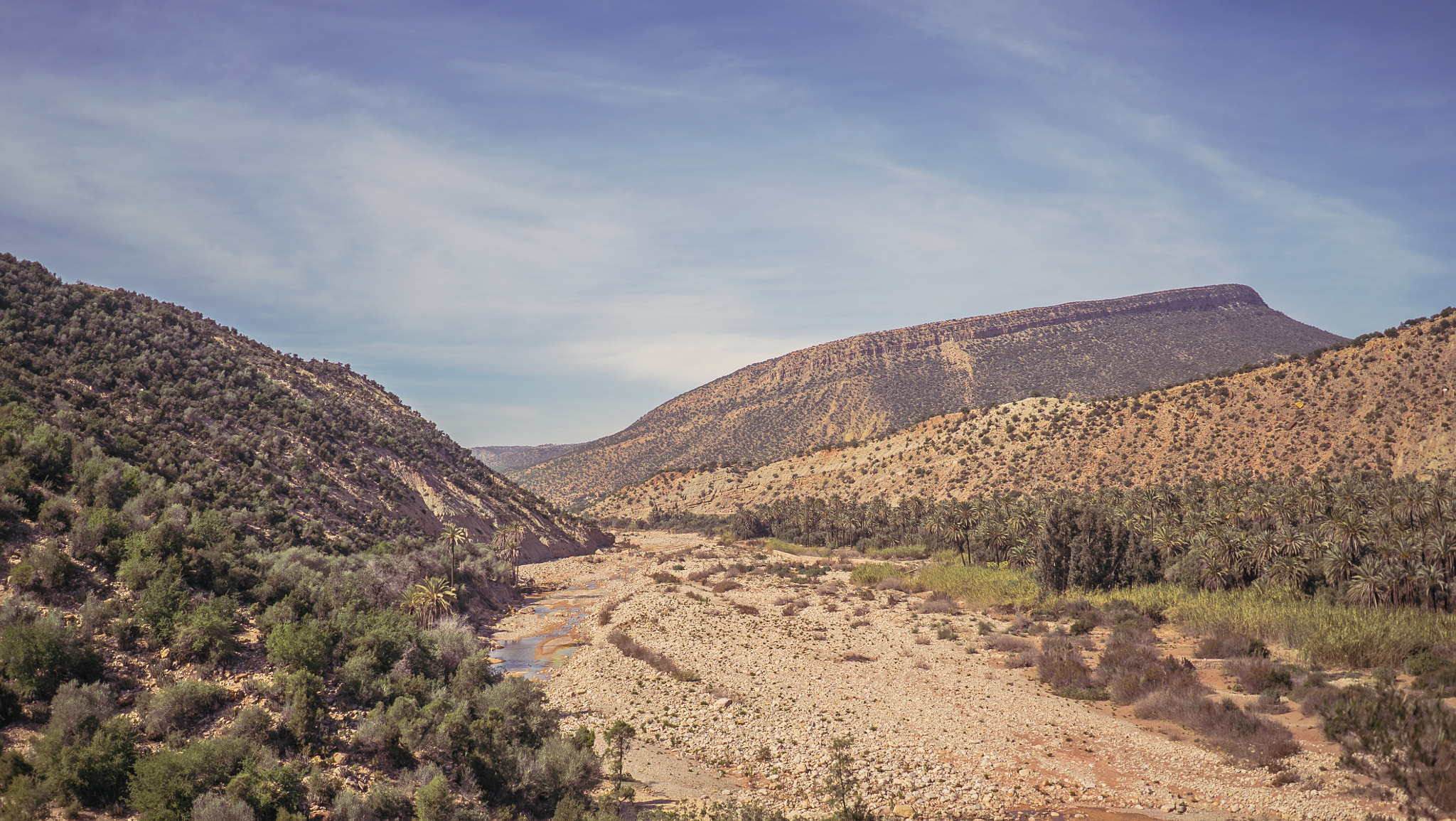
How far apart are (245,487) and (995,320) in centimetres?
16226

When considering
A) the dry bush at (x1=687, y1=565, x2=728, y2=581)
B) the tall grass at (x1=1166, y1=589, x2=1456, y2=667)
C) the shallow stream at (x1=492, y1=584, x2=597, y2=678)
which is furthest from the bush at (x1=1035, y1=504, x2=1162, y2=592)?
the shallow stream at (x1=492, y1=584, x2=597, y2=678)

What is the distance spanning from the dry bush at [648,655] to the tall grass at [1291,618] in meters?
24.1

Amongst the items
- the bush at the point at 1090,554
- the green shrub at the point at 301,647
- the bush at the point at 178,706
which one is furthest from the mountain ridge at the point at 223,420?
the bush at the point at 1090,554

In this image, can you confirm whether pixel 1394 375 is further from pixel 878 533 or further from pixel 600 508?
pixel 600 508

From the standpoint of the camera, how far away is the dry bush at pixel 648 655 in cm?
3091

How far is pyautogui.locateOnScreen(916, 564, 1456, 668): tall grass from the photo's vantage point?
2830 cm

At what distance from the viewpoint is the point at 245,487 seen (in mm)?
40844

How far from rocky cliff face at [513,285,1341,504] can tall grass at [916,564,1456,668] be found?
270ft

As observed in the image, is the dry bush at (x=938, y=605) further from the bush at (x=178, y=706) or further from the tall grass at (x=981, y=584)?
the bush at (x=178, y=706)

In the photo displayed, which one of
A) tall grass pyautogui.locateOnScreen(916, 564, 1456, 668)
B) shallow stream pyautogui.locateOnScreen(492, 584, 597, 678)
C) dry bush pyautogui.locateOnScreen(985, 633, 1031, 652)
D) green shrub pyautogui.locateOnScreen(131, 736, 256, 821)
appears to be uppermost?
green shrub pyautogui.locateOnScreen(131, 736, 256, 821)

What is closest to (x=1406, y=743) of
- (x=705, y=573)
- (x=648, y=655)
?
(x=648, y=655)

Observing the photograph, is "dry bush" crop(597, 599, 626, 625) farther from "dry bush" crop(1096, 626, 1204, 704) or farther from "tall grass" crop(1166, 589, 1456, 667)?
"tall grass" crop(1166, 589, 1456, 667)

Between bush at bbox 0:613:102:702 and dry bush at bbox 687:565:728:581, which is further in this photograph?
dry bush at bbox 687:565:728:581

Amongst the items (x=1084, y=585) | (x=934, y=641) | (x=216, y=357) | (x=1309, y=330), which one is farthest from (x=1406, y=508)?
(x=1309, y=330)
